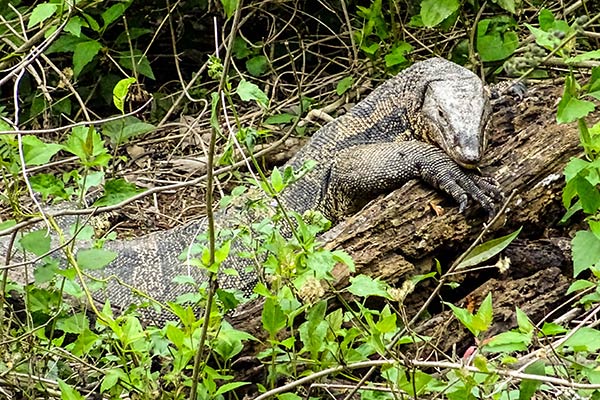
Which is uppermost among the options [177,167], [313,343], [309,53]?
[313,343]

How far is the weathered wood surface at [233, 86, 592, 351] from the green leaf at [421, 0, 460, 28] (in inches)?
26.8

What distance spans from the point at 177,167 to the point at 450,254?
2.41m

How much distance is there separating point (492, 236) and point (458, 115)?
775 mm

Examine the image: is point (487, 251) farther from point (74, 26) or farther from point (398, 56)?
point (398, 56)

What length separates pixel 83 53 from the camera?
5.49 meters

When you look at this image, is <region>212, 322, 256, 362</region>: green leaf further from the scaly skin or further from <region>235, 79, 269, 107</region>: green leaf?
the scaly skin

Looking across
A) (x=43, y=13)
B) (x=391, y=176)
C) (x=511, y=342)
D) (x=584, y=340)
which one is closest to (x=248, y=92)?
(x=511, y=342)

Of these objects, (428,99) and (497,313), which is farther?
(428,99)

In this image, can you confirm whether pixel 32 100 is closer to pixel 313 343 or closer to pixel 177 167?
pixel 177 167

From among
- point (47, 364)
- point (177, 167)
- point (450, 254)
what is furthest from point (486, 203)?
point (177, 167)

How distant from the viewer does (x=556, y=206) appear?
381 cm

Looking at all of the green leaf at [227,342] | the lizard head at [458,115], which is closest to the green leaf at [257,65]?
the lizard head at [458,115]

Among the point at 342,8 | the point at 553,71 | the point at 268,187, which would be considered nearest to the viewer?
the point at 268,187

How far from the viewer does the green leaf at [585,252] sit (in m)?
2.70
